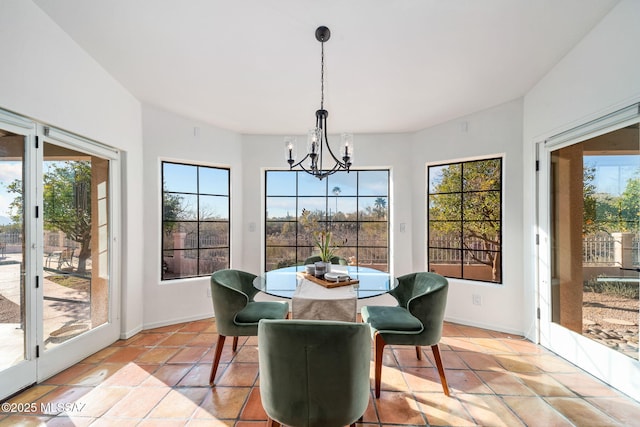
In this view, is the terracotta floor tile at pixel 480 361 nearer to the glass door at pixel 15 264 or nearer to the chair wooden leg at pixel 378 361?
the chair wooden leg at pixel 378 361

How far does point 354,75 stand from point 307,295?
6.60 ft

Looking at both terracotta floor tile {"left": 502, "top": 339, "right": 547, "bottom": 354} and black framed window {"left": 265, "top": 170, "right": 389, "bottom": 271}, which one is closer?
terracotta floor tile {"left": 502, "top": 339, "right": 547, "bottom": 354}

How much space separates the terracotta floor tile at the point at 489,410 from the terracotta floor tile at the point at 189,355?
227cm

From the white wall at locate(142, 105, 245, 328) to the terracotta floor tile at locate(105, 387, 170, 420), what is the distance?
54.3 inches

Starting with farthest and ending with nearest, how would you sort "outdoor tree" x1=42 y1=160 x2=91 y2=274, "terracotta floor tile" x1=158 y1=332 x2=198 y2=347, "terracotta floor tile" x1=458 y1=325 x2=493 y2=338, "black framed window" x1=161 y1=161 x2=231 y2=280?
"black framed window" x1=161 y1=161 x2=231 y2=280 → "terracotta floor tile" x1=458 y1=325 x2=493 y2=338 → "terracotta floor tile" x1=158 y1=332 x2=198 y2=347 → "outdoor tree" x1=42 y1=160 x2=91 y2=274

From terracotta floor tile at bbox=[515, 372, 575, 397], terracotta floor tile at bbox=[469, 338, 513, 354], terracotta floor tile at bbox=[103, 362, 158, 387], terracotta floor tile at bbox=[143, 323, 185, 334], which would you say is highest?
terracotta floor tile at bbox=[103, 362, 158, 387]

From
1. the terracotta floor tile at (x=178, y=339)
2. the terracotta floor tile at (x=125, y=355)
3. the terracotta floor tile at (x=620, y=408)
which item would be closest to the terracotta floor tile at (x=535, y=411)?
the terracotta floor tile at (x=620, y=408)

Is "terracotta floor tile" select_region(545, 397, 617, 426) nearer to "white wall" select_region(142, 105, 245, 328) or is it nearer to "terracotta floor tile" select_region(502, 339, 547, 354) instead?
"terracotta floor tile" select_region(502, 339, 547, 354)

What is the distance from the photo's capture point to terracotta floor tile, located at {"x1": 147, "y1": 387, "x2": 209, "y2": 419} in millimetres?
1844

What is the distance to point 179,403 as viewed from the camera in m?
1.95

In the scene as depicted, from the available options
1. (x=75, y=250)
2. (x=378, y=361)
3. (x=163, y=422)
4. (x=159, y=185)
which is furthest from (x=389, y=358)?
(x=159, y=185)

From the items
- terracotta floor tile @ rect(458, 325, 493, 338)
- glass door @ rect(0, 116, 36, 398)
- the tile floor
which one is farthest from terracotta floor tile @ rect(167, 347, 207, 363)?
terracotta floor tile @ rect(458, 325, 493, 338)

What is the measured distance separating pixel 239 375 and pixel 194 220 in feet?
6.94

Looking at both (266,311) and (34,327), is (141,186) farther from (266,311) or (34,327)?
(266,311)
